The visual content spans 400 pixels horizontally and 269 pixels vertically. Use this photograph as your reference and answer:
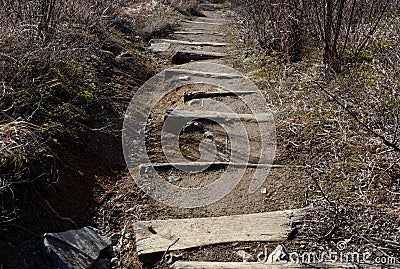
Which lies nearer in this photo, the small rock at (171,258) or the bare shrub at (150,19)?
the small rock at (171,258)

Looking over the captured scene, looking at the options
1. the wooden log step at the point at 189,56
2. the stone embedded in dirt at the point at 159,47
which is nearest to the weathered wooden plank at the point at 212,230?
the wooden log step at the point at 189,56

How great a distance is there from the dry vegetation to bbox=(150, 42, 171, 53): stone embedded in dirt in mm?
1463

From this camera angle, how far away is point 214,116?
5.00 metres

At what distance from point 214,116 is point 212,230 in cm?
203

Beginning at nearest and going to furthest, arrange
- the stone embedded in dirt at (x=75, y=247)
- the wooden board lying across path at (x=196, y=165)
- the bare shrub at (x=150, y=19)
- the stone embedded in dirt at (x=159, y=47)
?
the stone embedded in dirt at (x=75, y=247)
the wooden board lying across path at (x=196, y=165)
the stone embedded in dirt at (x=159, y=47)
the bare shrub at (x=150, y=19)

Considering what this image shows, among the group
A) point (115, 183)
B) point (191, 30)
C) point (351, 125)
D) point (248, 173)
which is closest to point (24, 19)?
point (115, 183)

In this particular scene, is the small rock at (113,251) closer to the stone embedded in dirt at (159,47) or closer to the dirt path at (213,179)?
the dirt path at (213,179)

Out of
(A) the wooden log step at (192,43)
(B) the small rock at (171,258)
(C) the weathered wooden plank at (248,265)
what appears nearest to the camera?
(C) the weathered wooden plank at (248,265)

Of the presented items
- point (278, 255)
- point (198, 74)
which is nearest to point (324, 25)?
point (198, 74)

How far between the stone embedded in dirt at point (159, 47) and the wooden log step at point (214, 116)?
346 cm

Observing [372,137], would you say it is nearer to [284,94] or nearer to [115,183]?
[284,94]

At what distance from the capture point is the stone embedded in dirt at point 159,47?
8.19 m

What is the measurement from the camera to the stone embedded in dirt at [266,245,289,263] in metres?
2.82

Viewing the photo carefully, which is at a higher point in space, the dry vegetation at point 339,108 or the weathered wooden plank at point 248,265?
the dry vegetation at point 339,108
